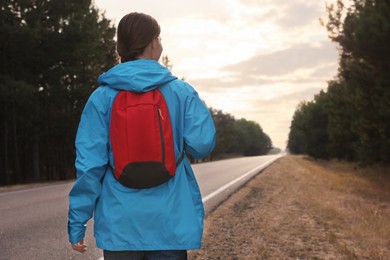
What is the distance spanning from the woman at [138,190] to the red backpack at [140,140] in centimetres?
4

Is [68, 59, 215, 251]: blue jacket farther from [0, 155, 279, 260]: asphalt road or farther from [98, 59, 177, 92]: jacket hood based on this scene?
A: [0, 155, 279, 260]: asphalt road

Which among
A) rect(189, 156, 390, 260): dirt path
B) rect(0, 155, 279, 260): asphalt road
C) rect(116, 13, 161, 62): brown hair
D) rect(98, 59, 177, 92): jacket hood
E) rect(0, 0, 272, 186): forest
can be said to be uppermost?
rect(0, 0, 272, 186): forest

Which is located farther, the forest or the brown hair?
the forest

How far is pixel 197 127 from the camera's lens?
214 centimetres

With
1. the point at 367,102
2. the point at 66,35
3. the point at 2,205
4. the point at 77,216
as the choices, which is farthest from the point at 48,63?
the point at 77,216

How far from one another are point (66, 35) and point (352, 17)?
13713 millimetres

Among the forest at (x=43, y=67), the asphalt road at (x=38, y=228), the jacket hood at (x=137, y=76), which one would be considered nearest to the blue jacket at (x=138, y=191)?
the jacket hood at (x=137, y=76)

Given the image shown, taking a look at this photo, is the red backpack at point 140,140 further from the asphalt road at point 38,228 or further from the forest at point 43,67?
the forest at point 43,67

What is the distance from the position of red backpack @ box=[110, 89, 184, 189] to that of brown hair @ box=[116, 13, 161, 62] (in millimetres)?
244

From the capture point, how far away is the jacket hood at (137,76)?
6.68 feet

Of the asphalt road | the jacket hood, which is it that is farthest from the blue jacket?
the asphalt road

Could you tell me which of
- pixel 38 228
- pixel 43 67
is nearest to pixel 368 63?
pixel 38 228

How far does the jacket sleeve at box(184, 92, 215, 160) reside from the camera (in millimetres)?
2133

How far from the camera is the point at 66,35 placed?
22219 millimetres
